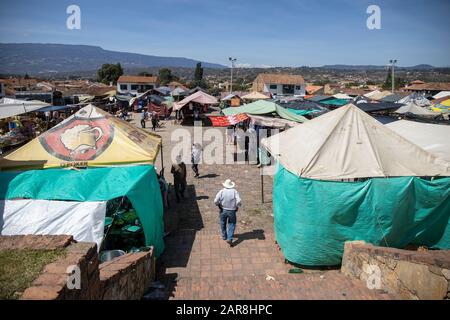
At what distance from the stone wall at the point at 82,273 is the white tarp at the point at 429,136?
649 cm

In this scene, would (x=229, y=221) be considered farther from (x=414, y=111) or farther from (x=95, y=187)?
(x=414, y=111)

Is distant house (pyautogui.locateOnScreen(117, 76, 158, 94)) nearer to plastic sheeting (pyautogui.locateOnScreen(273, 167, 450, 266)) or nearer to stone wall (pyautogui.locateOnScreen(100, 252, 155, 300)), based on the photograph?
plastic sheeting (pyautogui.locateOnScreen(273, 167, 450, 266))

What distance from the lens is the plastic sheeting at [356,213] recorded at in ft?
18.6

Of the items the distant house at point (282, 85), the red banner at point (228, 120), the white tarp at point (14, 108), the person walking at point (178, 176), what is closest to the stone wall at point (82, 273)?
the person walking at point (178, 176)

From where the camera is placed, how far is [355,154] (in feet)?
20.0

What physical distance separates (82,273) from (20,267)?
0.57 metres

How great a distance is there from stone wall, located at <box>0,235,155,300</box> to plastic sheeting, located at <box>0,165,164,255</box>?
106 centimetres

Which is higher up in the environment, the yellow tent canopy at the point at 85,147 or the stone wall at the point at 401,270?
the yellow tent canopy at the point at 85,147

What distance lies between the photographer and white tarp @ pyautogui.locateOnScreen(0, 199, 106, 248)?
197 inches

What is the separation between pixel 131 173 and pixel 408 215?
5340 millimetres

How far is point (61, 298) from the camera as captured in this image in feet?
8.36

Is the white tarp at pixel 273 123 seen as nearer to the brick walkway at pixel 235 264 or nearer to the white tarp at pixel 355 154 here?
the brick walkway at pixel 235 264
